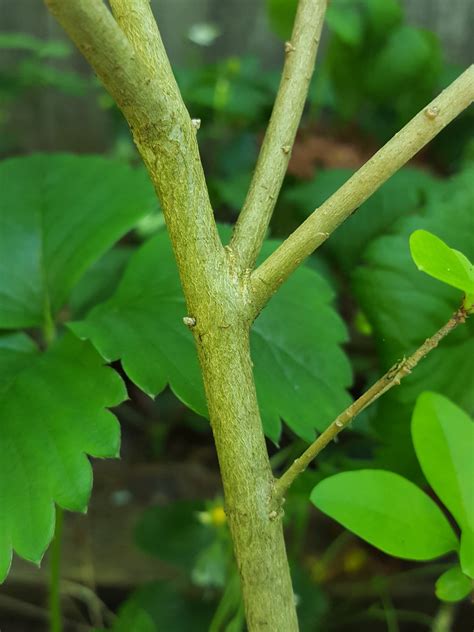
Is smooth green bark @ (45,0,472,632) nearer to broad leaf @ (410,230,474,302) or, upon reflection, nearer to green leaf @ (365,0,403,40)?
broad leaf @ (410,230,474,302)

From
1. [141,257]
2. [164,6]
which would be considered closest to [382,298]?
[141,257]

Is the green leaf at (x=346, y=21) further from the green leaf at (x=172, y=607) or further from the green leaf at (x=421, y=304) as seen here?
the green leaf at (x=172, y=607)

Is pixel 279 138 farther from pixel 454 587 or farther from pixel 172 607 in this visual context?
pixel 172 607

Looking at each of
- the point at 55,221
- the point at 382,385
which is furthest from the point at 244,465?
the point at 55,221

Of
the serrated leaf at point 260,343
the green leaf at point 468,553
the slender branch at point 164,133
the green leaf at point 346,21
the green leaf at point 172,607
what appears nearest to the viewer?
the slender branch at point 164,133

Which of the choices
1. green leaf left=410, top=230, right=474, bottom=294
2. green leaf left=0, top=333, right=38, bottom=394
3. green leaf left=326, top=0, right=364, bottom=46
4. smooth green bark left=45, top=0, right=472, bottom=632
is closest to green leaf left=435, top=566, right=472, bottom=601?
smooth green bark left=45, top=0, right=472, bottom=632

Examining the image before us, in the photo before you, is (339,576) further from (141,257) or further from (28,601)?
(141,257)

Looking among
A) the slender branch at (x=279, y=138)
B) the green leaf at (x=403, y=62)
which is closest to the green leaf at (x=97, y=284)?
the slender branch at (x=279, y=138)
